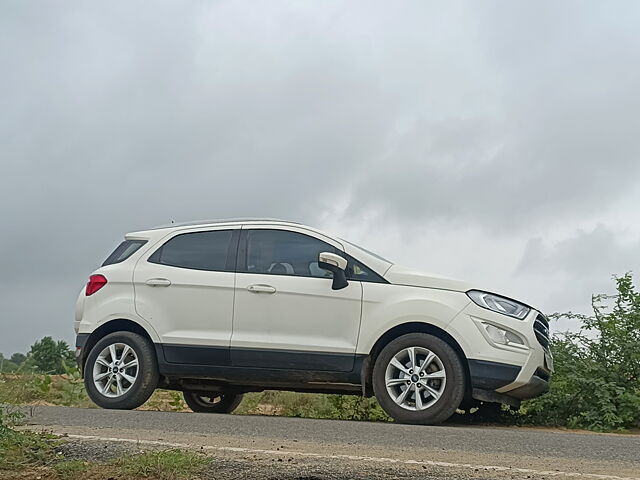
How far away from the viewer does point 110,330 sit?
959cm

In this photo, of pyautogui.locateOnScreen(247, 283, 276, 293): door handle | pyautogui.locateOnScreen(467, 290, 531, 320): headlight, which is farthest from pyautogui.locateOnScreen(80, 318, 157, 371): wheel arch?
pyautogui.locateOnScreen(467, 290, 531, 320): headlight

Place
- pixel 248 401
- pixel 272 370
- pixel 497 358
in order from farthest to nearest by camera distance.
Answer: pixel 248 401, pixel 272 370, pixel 497 358

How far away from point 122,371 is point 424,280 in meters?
3.30

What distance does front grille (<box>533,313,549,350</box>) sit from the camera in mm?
8882

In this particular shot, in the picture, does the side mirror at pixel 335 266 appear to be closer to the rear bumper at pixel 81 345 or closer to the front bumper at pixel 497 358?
the front bumper at pixel 497 358

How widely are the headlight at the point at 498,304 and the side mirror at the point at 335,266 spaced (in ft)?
4.07

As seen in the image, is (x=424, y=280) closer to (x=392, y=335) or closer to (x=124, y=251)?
(x=392, y=335)

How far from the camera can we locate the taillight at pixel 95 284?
9.66 meters

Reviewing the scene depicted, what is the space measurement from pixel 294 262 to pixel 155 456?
13.7 ft

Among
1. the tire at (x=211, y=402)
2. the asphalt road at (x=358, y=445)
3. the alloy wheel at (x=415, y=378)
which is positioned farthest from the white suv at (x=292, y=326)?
the tire at (x=211, y=402)

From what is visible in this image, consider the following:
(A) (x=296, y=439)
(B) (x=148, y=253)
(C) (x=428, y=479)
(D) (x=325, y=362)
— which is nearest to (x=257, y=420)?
(D) (x=325, y=362)

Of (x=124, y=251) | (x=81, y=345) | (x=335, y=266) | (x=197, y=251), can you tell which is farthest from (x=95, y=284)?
(x=335, y=266)

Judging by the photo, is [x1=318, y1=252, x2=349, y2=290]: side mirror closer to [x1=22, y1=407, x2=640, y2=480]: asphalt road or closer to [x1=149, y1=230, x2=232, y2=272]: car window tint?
[x1=149, y1=230, x2=232, y2=272]: car window tint

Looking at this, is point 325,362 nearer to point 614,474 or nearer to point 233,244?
point 233,244
